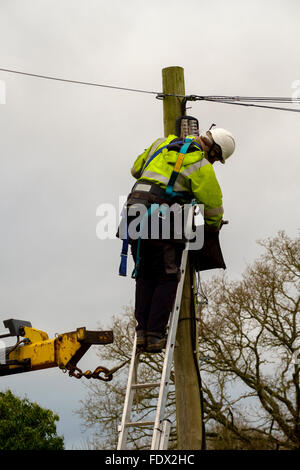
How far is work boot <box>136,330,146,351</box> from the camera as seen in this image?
6273 millimetres

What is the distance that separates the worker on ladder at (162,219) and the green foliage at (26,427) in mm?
13030

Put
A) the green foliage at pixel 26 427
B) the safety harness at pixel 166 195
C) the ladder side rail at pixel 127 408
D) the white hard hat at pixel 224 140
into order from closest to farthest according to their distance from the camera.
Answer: the ladder side rail at pixel 127 408 → the safety harness at pixel 166 195 → the white hard hat at pixel 224 140 → the green foliage at pixel 26 427

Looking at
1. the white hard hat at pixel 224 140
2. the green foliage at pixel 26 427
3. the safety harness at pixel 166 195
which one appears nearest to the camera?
the safety harness at pixel 166 195

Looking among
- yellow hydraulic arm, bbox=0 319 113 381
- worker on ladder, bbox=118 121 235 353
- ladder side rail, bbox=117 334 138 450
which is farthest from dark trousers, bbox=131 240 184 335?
yellow hydraulic arm, bbox=0 319 113 381

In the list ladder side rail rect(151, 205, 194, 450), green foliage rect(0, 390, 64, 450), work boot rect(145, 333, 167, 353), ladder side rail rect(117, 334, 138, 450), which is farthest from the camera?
green foliage rect(0, 390, 64, 450)

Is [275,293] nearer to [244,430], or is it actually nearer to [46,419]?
[244,430]

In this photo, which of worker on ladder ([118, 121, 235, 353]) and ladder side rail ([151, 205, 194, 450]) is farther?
worker on ladder ([118, 121, 235, 353])

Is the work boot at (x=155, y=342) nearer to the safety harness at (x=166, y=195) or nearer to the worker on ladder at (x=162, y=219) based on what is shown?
the worker on ladder at (x=162, y=219)

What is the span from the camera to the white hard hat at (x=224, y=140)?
6.80 metres

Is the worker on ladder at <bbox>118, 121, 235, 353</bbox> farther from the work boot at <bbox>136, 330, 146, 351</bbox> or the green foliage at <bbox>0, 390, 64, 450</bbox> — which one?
the green foliage at <bbox>0, 390, 64, 450</bbox>

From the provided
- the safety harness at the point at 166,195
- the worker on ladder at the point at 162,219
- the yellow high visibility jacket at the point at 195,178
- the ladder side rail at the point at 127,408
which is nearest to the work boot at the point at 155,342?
the worker on ladder at the point at 162,219

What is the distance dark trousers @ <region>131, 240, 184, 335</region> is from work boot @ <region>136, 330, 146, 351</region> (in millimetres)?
36

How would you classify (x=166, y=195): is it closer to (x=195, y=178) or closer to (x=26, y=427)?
(x=195, y=178)

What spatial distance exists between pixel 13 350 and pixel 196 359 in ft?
6.35
